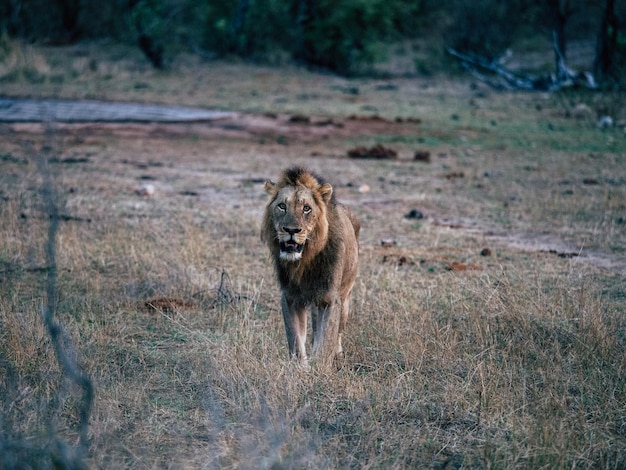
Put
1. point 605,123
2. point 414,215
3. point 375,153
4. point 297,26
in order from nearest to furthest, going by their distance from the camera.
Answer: point 414,215, point 375,153, point 605,123, point 297,26

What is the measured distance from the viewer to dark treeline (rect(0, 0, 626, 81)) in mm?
30478

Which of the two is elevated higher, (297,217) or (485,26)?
(297,217)

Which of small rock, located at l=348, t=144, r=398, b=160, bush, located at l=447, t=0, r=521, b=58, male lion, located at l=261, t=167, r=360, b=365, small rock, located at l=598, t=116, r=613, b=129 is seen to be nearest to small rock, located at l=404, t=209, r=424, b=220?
small rock, located at l=348, t=144, r=398, b=160

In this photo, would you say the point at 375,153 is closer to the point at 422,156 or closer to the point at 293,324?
the point at 422,156

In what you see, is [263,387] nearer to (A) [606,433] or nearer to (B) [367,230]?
(A) [606,433]

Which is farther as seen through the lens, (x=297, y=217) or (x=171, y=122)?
(x=171, y=122)

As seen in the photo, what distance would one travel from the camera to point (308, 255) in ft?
16.7

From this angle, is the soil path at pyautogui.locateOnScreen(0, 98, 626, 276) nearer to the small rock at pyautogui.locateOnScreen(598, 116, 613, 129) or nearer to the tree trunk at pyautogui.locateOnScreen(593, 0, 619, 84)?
the small rock at pyautogui.locateOnScreen(598, 116, 613, 129)

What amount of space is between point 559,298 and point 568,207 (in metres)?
4.44

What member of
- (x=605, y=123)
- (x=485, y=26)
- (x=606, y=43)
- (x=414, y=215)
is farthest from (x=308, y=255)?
(x=485, y=26)

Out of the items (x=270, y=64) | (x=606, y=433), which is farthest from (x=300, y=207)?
(x=270, y=64)

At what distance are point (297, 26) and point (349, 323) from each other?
1098 inches

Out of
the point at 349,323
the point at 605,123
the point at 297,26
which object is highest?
the point at 349,323

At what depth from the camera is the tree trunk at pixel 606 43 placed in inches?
919
